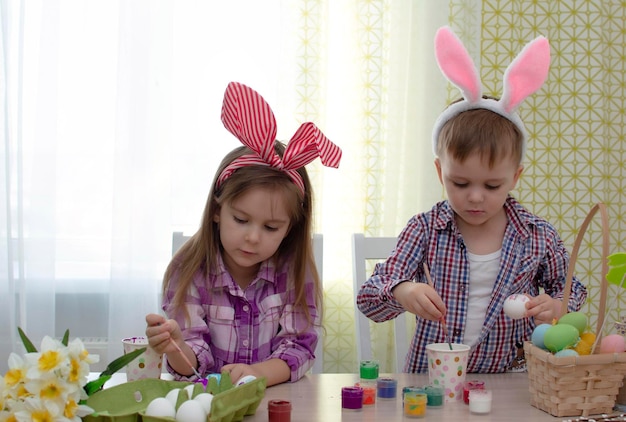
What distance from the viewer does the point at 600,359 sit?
1094 millimetres

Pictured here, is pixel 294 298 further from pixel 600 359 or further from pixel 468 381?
pixel 600 359

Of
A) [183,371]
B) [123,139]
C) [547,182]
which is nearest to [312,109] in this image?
[123,139]

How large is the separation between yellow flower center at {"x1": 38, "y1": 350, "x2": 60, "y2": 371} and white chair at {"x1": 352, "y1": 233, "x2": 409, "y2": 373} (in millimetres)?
950

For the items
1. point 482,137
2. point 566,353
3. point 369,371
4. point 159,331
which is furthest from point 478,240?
point 159,331

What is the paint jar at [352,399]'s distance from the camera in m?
1.12

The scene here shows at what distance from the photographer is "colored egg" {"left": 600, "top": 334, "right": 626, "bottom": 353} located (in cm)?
111

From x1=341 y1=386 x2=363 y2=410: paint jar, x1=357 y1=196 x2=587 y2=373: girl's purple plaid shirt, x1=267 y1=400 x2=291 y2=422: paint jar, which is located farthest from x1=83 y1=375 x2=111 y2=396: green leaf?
x1=357 y1=196 x2=587 y2=373: girl's purple plaid shirt

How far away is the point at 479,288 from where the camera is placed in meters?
1.64

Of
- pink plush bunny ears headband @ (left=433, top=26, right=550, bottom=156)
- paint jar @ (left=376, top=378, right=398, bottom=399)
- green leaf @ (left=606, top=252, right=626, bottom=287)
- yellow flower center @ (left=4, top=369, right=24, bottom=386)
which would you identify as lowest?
paint jar @ (left=376, top=378, right=398, bottom=399)

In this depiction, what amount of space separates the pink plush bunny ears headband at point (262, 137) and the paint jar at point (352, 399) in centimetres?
47

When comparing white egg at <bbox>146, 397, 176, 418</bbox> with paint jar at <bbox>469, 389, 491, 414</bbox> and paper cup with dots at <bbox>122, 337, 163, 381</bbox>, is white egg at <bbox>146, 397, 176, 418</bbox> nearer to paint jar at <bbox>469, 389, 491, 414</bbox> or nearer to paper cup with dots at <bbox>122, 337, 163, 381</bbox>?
paper cup with dots at <bbox>122, 337, 163, 381</bbox>

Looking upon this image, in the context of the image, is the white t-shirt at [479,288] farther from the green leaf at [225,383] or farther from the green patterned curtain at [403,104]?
the green patterned curtain at [403,104]

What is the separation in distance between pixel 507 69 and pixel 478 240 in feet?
1.33

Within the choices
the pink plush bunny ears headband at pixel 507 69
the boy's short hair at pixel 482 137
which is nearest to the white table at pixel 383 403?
the boy's short hair at pixel 482 137
